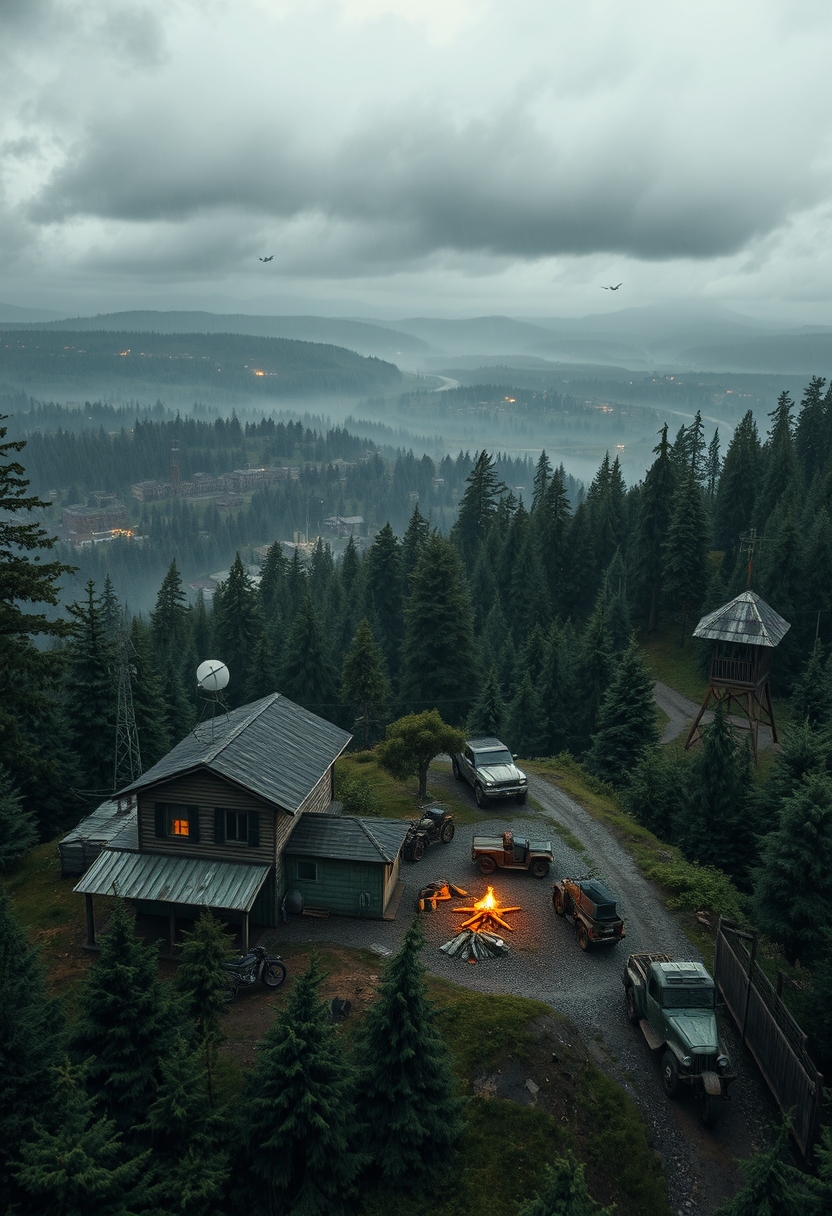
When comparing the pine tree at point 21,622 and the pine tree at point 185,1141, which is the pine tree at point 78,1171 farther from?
the pine tree at point 21,622

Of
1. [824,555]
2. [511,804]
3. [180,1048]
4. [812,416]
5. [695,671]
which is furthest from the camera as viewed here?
[812,416]

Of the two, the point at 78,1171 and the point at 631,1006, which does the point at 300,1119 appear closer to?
the point at 78,1171

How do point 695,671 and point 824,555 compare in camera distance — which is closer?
point 824,555

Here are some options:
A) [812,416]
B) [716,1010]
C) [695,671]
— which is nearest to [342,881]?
[716,1010]

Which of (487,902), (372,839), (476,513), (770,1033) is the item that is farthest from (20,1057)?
(476,513)

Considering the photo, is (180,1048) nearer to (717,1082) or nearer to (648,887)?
(717,1082)

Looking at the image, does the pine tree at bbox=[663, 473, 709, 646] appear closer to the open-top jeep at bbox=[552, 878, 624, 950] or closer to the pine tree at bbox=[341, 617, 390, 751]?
the pine tree at bbox=[341, 617, 390, 751]

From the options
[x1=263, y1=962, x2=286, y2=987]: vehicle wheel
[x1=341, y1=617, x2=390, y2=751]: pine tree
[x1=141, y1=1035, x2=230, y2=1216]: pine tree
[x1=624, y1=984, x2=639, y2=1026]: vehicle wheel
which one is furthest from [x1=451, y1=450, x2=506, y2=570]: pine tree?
[x1=141, y1=1035, x2=230, y2=1216]: pine tree
